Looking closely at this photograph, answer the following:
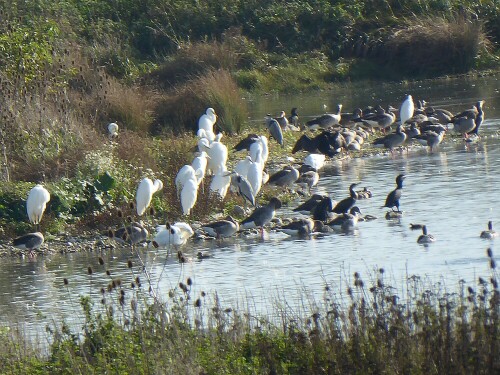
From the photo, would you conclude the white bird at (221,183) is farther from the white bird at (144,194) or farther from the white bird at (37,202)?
the white bird at (37,202)

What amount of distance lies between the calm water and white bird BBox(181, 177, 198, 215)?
3.69 feet

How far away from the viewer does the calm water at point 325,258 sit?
473 inches

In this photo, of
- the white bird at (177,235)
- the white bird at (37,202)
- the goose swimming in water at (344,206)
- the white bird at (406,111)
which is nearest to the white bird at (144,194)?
the white bird at (177,235)

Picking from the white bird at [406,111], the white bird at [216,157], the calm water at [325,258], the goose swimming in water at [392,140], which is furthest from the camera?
the white bird at [406,111]

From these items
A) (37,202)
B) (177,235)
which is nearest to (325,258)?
(177,235)

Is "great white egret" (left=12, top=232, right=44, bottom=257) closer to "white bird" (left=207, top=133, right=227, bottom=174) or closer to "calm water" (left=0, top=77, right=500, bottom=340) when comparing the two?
"calm water" (left=0, top=77, right=500, bottom=340)

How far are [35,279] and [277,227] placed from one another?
3853mm

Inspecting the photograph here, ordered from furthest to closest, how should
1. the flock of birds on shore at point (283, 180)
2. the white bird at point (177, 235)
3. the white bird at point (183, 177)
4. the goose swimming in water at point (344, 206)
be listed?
the white bird at point (183, 177), the goose swimming in water at point (344, 206), the flock of birds on shore at point (283, 180), the white bird at point (177, 235)

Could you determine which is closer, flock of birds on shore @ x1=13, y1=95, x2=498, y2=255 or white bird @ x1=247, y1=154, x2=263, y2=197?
flock of birds on shore @ x1=13, y1=95, x2=498, y2=255

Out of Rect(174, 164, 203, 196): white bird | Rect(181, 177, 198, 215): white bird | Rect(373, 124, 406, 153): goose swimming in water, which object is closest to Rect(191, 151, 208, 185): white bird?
Rect(174, 164, 203, 196): white bird

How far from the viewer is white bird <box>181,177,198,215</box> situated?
16.8 m

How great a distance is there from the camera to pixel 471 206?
54.2 ft

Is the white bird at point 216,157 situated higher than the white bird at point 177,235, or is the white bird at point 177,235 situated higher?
the white bird at point 216,157

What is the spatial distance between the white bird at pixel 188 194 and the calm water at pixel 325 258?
1125 mm
